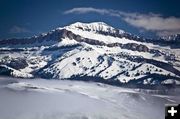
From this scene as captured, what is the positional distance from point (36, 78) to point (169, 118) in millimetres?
14079

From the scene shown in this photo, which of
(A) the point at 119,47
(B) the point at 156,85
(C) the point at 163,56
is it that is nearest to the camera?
(B) the point at 156,85

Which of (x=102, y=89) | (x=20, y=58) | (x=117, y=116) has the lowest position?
(x=117, y=116)

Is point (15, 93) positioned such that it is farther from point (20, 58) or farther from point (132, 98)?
point (132, 98)

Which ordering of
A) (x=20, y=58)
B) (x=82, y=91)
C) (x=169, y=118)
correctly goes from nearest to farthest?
(x=169, y=118)
(x=82, y=91)
(x=20, y=58)

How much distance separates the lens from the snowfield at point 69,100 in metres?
20.2

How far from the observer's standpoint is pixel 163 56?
30922 mm

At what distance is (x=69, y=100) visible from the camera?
2139 cm

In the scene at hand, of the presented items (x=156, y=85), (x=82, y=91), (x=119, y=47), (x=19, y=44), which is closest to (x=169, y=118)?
(x=82, y=91)

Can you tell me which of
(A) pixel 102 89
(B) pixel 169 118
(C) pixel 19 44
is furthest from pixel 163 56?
(B) pixel 169 118

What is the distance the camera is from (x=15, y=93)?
21.7 m

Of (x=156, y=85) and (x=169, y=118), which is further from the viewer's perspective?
(x=156, y=85)

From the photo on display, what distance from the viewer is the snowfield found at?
66.2 ft

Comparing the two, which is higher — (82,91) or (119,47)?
(119,47)

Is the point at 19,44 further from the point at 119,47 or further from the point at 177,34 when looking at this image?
the point at 119,47
